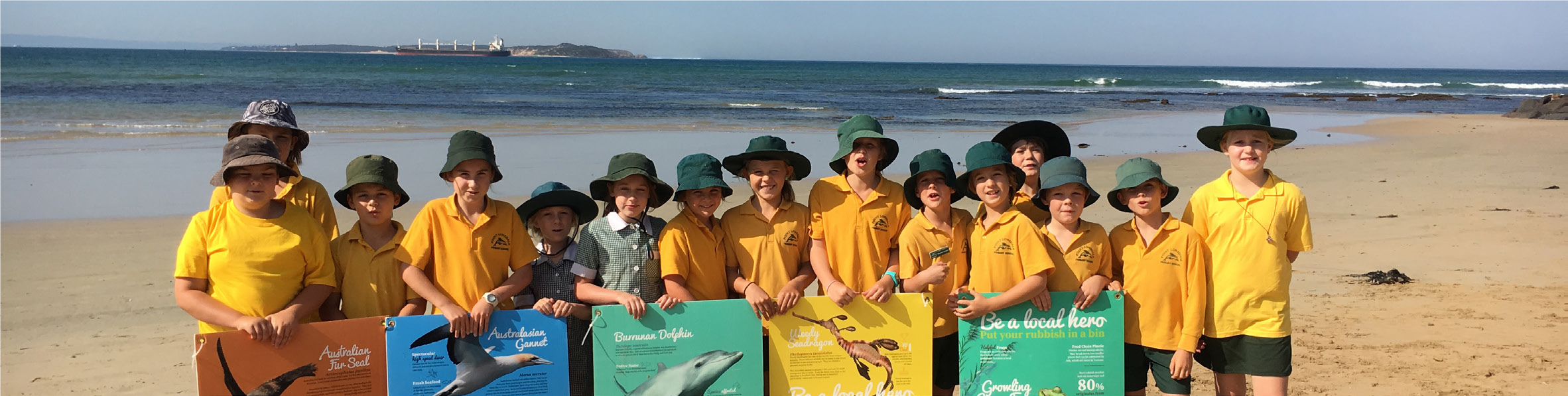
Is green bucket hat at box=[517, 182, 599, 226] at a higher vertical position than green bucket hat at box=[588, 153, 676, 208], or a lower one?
lower

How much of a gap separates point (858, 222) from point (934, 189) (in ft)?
1.21

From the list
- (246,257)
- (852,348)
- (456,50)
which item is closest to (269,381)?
(246,257)

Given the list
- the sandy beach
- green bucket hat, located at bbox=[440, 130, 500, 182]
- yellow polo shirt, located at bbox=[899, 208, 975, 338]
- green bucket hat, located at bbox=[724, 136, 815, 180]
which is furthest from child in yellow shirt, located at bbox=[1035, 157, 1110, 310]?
Answer: green bucket hat, located at bbox=[440, 130, 500, 182]

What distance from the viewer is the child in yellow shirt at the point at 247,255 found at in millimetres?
3980

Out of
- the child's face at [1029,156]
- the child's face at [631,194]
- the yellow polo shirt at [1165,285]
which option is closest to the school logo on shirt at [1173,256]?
the yellow polo shirt at [1165,285]

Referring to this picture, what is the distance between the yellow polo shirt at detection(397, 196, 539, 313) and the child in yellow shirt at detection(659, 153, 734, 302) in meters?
0.71

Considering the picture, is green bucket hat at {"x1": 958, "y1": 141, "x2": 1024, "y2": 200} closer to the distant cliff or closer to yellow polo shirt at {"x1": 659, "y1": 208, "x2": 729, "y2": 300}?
yellow polo shirt at {"x1": 659, "y1": 208, "x2": 729, "y2": 300}

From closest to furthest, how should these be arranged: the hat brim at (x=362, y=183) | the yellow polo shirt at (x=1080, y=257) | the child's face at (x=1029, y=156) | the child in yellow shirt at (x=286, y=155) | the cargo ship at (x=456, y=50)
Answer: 1. the hat brim at (x=362, y=183)
2. the yellow polo shirt at (x=1080, y=257)
3. the child in yellow shirt at (x=286, y=155)
4. the child's face at (x=1029, y=156)
5. the cargo ship at (x=456, y=50)

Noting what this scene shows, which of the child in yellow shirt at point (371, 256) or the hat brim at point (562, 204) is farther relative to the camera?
the hat brim at point (562, 204)

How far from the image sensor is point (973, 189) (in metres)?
4.70

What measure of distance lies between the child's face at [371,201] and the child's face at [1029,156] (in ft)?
9.46

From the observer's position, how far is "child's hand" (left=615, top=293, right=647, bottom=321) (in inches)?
170

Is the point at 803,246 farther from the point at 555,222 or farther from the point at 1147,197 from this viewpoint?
the point at 1147,197

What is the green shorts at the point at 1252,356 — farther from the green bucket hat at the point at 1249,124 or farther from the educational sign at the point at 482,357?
the educational sign at the point at 482,357
